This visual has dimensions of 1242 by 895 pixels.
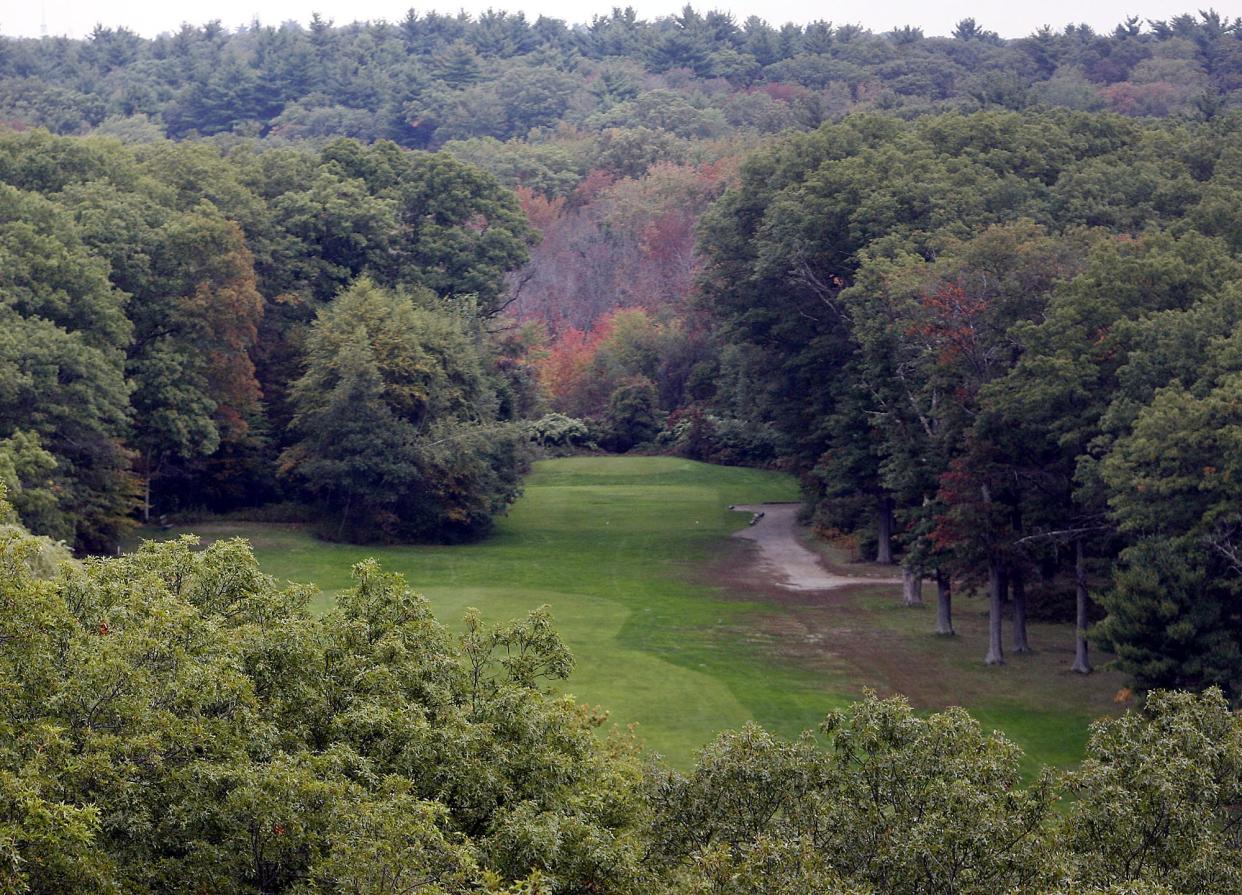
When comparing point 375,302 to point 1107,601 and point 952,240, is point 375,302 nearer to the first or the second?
point 952,240

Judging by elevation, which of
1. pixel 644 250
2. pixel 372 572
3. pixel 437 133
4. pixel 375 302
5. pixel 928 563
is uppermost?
pixel 437 133

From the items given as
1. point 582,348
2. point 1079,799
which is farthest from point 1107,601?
point 582,348

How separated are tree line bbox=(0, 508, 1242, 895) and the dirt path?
3153 cm

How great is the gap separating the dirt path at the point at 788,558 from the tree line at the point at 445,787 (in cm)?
3153

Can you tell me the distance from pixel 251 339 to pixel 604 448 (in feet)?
106

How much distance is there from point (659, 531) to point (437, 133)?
263 ft

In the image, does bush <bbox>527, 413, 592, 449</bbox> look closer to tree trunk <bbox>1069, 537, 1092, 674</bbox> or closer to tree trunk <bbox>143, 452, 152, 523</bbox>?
tree trunk <bbox>143, 452, 152, 523</bbox>

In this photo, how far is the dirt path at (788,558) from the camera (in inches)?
1896

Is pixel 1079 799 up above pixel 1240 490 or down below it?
below

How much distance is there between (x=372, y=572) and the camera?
1788 cm

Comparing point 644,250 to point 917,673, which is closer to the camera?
point 917,673

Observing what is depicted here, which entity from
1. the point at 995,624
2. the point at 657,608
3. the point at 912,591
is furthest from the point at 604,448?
the point at 995,624

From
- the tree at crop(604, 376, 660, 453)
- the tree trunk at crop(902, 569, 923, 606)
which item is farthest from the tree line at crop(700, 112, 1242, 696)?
the tree at crop(604, 376, 660, 453)

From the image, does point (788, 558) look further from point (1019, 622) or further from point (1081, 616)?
point (1081, 616)
